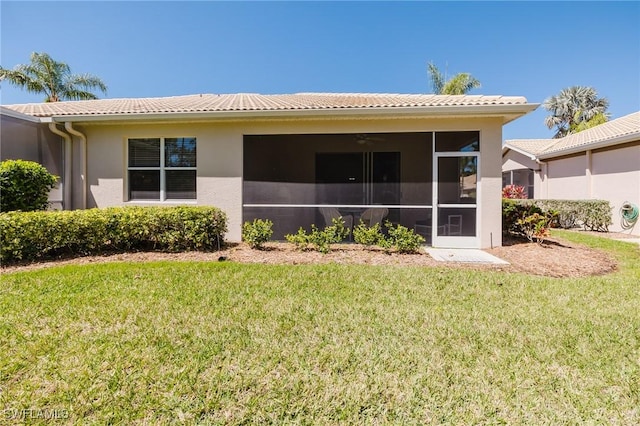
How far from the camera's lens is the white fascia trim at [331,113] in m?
7.09

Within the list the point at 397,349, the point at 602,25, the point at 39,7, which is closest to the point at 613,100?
the point at 602,25

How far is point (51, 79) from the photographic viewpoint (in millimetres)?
21312

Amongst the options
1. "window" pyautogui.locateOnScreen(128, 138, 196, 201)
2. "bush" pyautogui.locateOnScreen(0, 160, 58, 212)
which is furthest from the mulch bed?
"window" pyautogui.locateOnScreen(128, 138, 196, 201)

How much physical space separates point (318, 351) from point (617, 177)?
47.5ft

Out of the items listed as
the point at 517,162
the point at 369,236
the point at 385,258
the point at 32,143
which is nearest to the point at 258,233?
the point at 369,236

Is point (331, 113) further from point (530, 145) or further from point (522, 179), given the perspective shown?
point (522, 179)

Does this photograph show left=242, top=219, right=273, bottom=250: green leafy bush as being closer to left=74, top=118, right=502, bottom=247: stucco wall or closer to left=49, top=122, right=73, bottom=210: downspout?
left=74, top=118, right=502, bottom=247: stucco wall

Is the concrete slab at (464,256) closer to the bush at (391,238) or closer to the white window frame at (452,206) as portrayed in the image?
the white window frame at (452,206)

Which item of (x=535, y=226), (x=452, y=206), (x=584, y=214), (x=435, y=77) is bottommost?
(x=535, y=226)

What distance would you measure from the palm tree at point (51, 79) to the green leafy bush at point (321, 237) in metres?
24.7

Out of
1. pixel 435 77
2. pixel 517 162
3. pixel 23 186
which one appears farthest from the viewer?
pixel 435 77

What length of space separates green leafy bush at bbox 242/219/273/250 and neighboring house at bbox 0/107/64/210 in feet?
18.3

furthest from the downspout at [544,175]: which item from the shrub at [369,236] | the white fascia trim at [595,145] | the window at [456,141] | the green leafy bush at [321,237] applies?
the green leafy bush at [321,237]

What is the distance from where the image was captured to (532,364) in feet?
9.12
